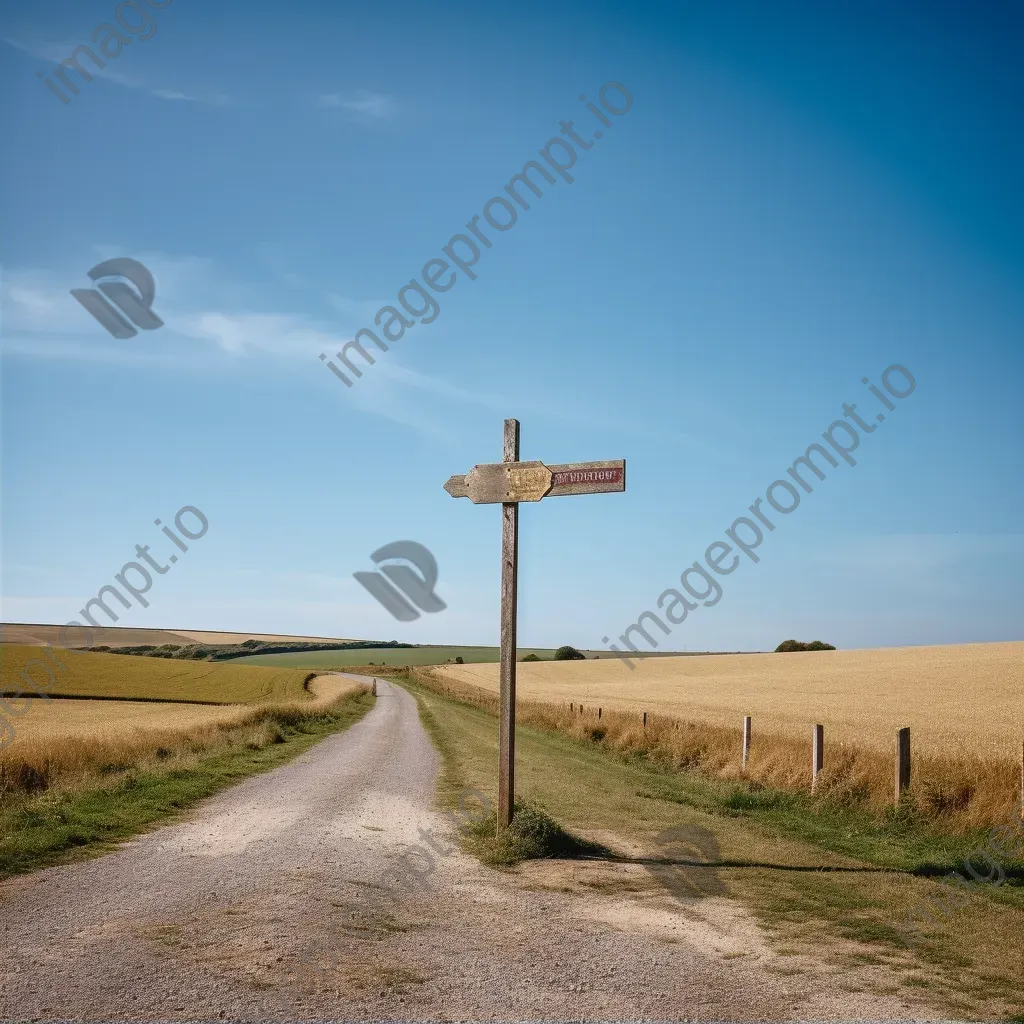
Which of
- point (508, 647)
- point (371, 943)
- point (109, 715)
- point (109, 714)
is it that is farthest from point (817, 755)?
point (109, 714)

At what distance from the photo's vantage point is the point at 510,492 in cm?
956

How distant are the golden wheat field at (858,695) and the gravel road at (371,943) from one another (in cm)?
906

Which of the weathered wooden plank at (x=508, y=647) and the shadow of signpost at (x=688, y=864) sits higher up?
the weathered wooden plank at (x=508, y=647)

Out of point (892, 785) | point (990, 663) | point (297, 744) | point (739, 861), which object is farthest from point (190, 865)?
point (990, 663)

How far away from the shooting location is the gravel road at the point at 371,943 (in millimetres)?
4801

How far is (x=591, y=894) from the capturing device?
7387 millimetres

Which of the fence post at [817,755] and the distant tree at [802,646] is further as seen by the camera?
the distant tree at [802,646]

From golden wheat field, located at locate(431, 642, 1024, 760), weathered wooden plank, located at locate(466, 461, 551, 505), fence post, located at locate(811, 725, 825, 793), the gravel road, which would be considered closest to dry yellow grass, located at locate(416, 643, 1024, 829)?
golden wheat field, located at locate(431, 642, 1024, 760)

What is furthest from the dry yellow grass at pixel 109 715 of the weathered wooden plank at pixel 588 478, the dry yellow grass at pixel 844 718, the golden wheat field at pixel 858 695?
the weathered wooden plank at pixel 588 478

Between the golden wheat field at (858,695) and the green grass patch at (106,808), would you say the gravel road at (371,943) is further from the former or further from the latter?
the golden wheat field at (858,695)

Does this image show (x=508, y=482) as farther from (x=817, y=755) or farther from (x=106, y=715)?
(x=106, y=715)

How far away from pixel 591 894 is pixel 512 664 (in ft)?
9.13

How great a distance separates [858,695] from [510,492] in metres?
38.8

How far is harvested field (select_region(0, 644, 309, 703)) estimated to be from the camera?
5741cm
